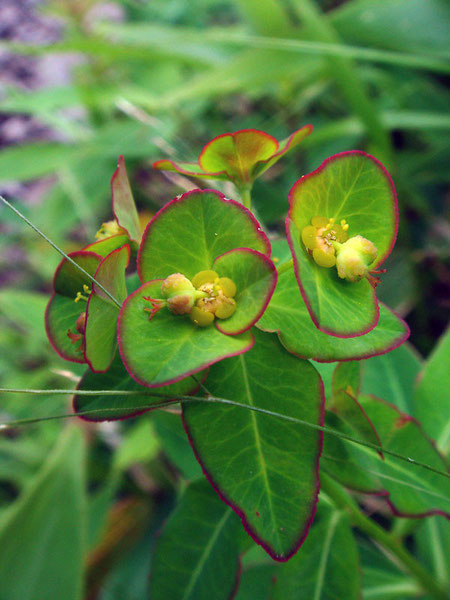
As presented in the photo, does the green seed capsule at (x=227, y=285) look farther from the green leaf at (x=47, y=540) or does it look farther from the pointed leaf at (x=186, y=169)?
the green leaf at (x=47, y=540)

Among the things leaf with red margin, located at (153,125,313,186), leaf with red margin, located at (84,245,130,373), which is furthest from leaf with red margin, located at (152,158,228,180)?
leaf with red margin, located at (84,245,130,373)

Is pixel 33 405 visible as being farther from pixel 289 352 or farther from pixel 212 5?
pixel 212 5

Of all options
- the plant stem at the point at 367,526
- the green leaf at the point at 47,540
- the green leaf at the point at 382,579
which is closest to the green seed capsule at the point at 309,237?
the plant stem at the point at 367,526

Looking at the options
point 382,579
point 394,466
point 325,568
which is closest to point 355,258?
point 394,466

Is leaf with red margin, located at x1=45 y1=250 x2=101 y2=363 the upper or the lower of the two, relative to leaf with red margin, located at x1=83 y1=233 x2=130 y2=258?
lower

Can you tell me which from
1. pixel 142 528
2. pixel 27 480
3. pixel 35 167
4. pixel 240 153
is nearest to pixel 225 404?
pixel 240 153

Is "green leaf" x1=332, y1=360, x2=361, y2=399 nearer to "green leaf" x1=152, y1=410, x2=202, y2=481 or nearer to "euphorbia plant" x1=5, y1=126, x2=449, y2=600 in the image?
"euphorbia plant" x1=5, y1=126, x2=449, y2=600

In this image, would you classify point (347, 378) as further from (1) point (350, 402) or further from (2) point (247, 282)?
(2) point (247, 282)
